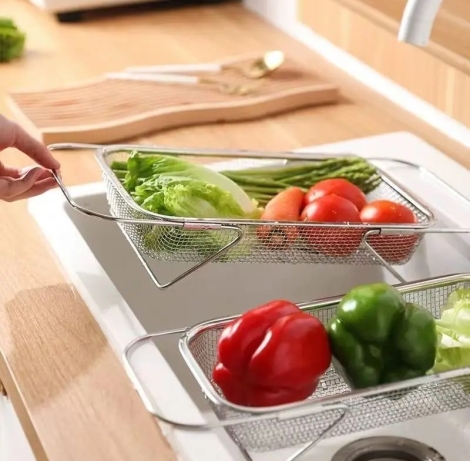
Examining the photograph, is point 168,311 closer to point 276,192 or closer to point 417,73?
point 276,192

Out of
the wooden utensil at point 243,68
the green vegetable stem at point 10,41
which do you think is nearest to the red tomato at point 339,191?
the wooden utensil at point 243,68

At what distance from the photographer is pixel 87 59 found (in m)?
1.72

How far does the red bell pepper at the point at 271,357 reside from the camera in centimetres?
76

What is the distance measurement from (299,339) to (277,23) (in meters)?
1.24

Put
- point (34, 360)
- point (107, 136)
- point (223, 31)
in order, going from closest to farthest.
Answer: point (34, 360)
point (107, 136)
point (223, 31)

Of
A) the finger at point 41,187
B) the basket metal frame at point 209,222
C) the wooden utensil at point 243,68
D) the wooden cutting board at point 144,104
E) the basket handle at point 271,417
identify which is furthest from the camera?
the wooden utensil at point 243,68

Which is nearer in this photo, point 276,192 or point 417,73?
point 276,192

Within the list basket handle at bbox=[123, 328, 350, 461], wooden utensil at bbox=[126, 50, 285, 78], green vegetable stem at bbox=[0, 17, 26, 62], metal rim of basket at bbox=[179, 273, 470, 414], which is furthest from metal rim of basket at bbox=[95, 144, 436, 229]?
green vegetable stem at bbox=[0, 17, 26, 62]

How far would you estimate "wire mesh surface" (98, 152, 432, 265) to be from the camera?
988mm

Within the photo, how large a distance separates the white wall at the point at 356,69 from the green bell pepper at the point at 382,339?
24.9 inches

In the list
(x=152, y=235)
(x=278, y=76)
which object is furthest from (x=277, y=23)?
(x=152, y=235)

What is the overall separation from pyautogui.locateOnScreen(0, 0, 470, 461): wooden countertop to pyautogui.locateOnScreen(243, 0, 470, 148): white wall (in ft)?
0.08

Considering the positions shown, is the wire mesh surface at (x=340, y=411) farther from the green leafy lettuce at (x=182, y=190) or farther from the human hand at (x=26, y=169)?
the human hand at (x=26, y=169)

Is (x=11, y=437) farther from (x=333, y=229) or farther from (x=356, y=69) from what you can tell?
(x=356, y=69)
